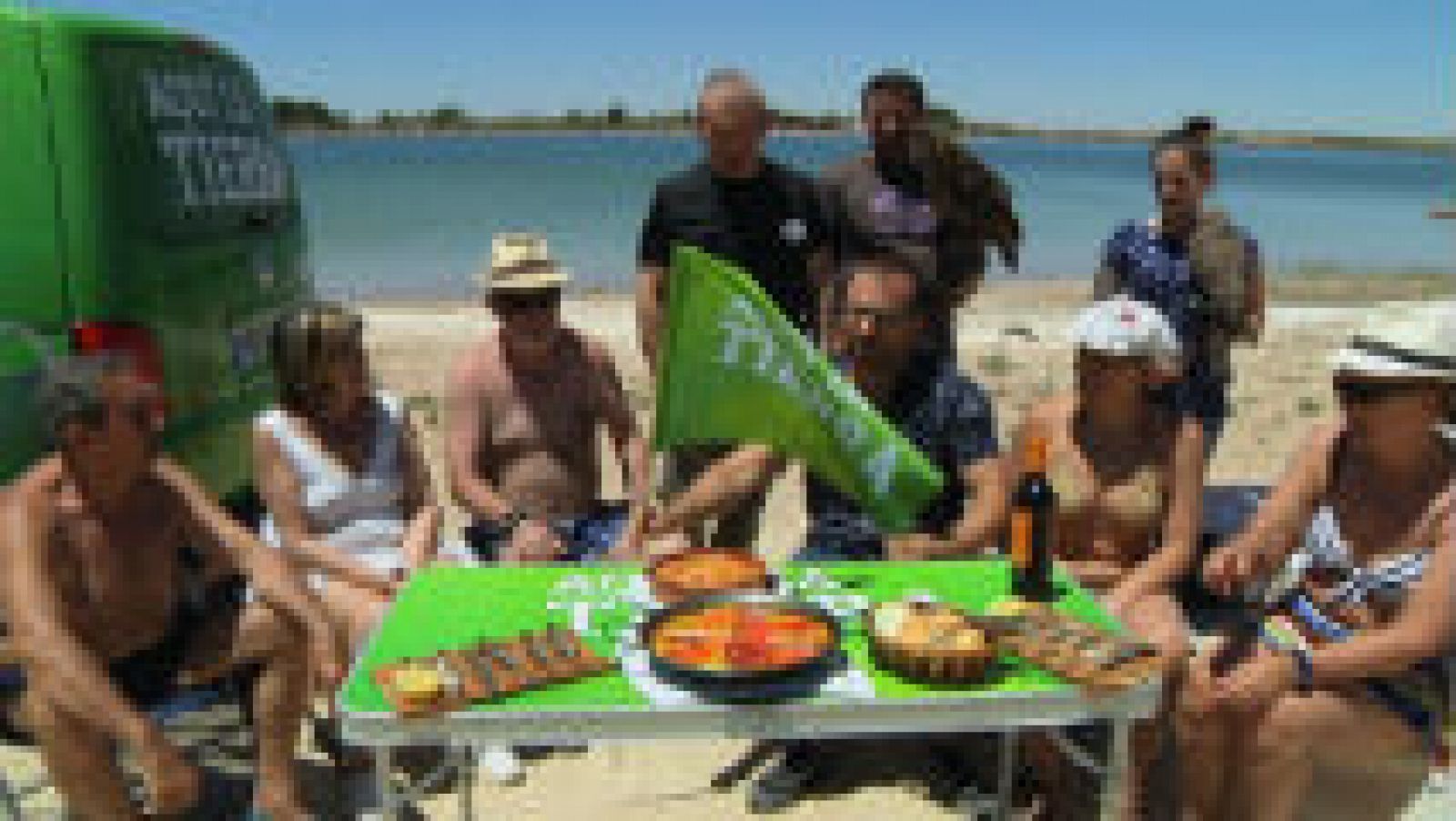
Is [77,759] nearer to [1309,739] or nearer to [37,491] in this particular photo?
[37,491]

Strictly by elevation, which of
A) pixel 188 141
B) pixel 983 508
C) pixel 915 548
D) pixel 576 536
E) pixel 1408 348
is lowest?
pixel 576 536

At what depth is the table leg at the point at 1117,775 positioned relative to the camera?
9.27 feet

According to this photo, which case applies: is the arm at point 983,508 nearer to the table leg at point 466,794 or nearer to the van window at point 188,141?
the table leg at point 466,794

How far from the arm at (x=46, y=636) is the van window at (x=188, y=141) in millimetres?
1079

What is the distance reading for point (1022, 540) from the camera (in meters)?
3.21

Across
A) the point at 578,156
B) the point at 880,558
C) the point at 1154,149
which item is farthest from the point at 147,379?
the point at 578,156

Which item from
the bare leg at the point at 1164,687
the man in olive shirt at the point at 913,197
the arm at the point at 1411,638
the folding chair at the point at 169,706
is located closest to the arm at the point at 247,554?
the folding chair at the point at 169,706

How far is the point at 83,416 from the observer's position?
3033mm

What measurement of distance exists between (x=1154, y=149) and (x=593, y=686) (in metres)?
3.45

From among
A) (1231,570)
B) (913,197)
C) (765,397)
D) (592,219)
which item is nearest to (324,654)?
(765,397)

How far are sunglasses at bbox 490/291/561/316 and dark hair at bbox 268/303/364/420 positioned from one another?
563mm

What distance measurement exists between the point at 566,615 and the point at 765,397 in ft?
3.25

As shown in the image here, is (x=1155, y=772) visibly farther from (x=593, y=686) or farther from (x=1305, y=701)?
(x=593, y=686)

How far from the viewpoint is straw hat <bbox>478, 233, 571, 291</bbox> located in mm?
4340
